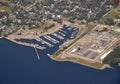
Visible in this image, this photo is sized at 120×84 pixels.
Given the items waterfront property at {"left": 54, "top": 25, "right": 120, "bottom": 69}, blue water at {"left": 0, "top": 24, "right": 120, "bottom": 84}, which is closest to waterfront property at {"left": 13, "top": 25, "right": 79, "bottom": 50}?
blue water at {"left": 0, "top": 24, "right": 120, "bottom": 84}

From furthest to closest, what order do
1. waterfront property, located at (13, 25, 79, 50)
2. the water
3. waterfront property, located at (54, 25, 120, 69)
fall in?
waterfront property, located at (13, 25, 79, 50) < waterfront property, located at (54, 25, 120, 69) < the water

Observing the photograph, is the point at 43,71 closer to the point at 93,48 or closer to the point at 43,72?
the point at 43,72

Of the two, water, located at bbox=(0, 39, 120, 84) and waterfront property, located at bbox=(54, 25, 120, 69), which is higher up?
waterfront property, located at bbox=(54, 25, 120, 69)

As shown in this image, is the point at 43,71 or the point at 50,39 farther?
the point at 50,39

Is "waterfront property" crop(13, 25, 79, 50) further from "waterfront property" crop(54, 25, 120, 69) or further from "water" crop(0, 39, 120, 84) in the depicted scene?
"waterfront property" crop(54, 25, 120, 69)

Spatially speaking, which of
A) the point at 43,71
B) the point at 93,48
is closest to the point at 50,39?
the point at 93,48

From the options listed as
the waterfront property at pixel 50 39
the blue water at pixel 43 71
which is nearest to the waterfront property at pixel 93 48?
the blue water at pixel 43 71

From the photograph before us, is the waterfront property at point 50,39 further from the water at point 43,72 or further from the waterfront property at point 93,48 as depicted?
the waterfront property at point 93,48
